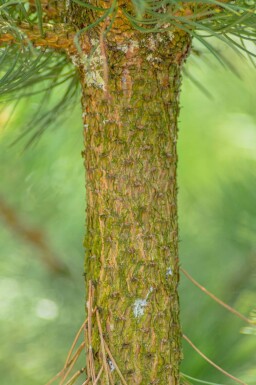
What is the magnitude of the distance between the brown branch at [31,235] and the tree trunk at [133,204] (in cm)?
70

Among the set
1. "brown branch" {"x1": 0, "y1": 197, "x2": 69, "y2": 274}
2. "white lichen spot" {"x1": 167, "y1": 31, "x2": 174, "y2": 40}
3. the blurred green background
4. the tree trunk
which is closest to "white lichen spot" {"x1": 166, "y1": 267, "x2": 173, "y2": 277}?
the tree trunk

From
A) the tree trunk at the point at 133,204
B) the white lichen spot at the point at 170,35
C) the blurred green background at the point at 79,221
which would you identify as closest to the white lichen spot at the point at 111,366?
the tree trunk at the point at 133,204

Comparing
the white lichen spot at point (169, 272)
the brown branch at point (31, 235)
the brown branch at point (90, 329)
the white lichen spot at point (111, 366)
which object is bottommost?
the white lichen spot at point (111, 366)

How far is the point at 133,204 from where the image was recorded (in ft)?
1.88

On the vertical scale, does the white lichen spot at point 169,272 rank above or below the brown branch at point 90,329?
above

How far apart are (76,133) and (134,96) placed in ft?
2.23

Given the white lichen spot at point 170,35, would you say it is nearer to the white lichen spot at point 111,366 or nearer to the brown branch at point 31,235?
the white lichen spot at point 111,366

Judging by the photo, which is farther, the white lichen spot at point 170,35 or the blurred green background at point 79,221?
the blurred green background at point 79,221

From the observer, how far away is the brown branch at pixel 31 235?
127 centimetres

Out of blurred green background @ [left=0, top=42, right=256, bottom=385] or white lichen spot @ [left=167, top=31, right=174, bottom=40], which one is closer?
white lichen spot @ [left=167, top=31, right=174, bottom=40]

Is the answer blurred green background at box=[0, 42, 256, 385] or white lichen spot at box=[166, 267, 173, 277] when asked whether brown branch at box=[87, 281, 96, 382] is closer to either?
white lichen spot at box=[166, 267, 173, 277]

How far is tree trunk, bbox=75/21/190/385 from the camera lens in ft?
1.88

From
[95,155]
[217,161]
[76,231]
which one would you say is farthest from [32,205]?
A: [95,155]

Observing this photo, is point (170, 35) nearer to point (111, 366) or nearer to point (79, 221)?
point (111, 366)
